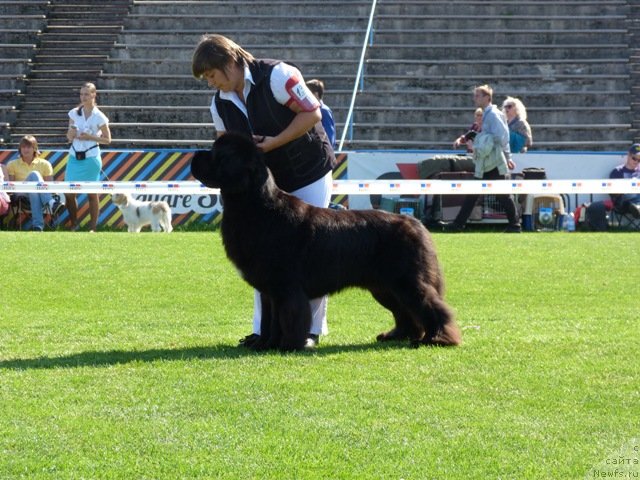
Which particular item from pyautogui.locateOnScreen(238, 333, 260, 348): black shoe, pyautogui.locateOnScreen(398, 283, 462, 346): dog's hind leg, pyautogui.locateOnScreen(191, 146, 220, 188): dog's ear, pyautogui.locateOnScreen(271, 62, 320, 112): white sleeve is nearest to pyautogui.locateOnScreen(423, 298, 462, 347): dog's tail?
pyautogui.locateOnScreen(398, 283, 462, 346): dog's hind leg

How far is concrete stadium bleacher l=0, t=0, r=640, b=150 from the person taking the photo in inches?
818

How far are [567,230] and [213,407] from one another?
12104 mm

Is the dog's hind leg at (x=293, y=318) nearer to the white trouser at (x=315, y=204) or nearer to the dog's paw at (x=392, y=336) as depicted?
the white trouser at (x=315, y=204)

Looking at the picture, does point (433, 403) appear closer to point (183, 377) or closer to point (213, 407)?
point (213, 407)

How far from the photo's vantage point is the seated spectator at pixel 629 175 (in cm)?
1608

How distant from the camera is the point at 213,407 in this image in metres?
4.69

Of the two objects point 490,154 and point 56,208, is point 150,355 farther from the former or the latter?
point 56,208

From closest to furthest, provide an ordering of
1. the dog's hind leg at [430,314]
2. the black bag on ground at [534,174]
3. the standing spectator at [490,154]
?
the dog's hind leg at [430,314] → the standing spectator at [490,154] → the black bag on ground at [534,174]

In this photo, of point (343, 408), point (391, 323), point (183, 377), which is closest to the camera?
point (343, 408)

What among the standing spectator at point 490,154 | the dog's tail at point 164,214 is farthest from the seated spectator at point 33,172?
the standing spectator at point 490,154

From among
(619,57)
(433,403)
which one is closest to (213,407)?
(433,403)

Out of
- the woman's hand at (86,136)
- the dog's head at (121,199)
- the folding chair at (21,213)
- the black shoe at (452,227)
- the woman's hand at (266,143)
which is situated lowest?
the folding chair at (21,213)

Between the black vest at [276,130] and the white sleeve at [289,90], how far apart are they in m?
0.04

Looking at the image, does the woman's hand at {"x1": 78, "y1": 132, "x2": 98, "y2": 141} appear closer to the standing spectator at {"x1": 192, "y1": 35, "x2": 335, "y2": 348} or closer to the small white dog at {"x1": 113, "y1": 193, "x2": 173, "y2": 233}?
the small white dog at {"x1": 113, "y1": 193, "x2": 173, "y2": 233}
